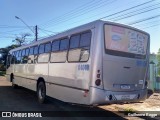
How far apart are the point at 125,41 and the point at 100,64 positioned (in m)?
1.36

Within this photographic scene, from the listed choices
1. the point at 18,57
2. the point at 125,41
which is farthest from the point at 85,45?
the point at 18,57

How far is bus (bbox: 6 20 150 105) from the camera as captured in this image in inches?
324

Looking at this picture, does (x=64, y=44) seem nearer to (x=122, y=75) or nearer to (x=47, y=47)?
(x=47, y=47)

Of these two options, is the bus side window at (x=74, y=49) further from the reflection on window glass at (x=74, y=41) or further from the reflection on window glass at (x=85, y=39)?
the reflection on window glass at (x=85, y=39)

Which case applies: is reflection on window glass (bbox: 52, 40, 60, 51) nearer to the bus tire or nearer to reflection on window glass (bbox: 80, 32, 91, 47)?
the bus tire

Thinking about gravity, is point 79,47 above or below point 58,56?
above

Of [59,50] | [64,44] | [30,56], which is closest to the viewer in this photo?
[64,44]

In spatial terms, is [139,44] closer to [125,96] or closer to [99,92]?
[125,96]

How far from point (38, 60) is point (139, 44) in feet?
17.8

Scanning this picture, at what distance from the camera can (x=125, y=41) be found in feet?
29.4

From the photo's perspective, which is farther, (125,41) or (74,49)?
(74,49)

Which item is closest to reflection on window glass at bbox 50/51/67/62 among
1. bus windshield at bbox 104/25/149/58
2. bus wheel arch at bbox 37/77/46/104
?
bus wheel arch at bbox 37/77/46/104

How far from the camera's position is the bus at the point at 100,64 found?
823 cm

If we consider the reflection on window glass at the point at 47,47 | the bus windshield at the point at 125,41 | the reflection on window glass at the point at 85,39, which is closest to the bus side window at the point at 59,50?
the reflection on window glass at the point at 47,47
